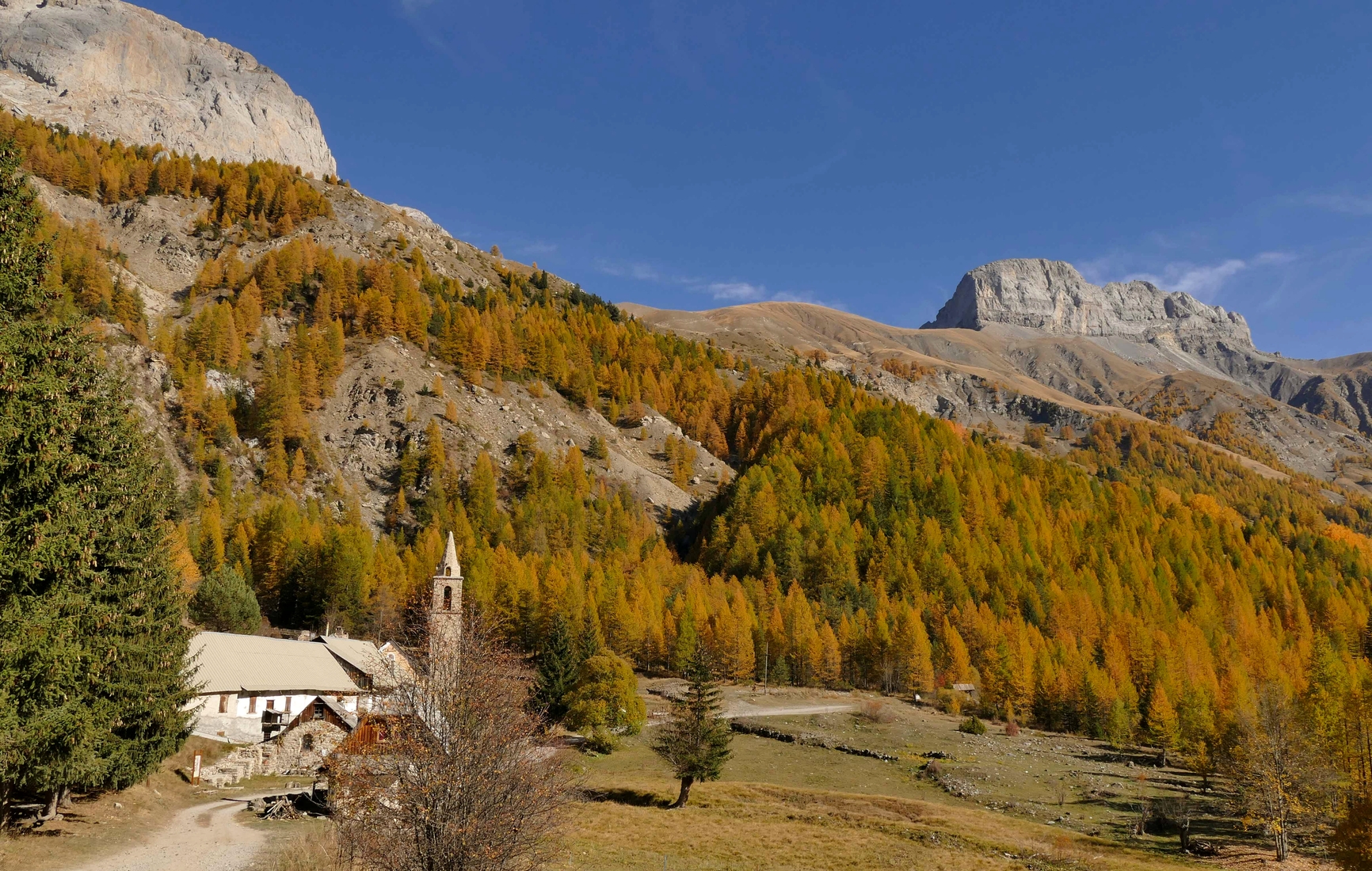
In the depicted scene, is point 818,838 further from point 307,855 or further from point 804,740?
point 804,740

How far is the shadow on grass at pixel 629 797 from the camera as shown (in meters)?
45.9

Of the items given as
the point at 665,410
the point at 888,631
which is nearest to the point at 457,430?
the point at 665,410

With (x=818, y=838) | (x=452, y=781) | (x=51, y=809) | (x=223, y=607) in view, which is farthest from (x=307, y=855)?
(x=223, y=607)

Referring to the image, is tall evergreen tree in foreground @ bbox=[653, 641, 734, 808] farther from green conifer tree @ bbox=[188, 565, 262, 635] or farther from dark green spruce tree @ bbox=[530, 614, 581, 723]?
green conifer tree @ bbox=[188, 565, 262, 635]

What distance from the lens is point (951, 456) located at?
464 feet

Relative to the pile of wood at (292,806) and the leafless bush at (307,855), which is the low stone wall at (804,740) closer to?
the pile of wood at (292,806)

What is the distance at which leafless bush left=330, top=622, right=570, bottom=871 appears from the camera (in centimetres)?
1705

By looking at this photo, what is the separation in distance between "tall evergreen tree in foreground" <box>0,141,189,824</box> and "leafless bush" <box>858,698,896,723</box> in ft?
194

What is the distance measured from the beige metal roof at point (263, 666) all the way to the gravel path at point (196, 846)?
18391mm

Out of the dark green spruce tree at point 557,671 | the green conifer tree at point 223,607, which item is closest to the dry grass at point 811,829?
the dark green spruce tree at point 557,671

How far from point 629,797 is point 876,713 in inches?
1336

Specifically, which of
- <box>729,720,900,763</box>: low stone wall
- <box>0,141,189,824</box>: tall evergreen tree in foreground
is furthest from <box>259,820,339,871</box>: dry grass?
<box>729,720,900,763</box>: low stone wall

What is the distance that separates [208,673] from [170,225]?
464 ft

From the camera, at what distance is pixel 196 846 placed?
27.2m
